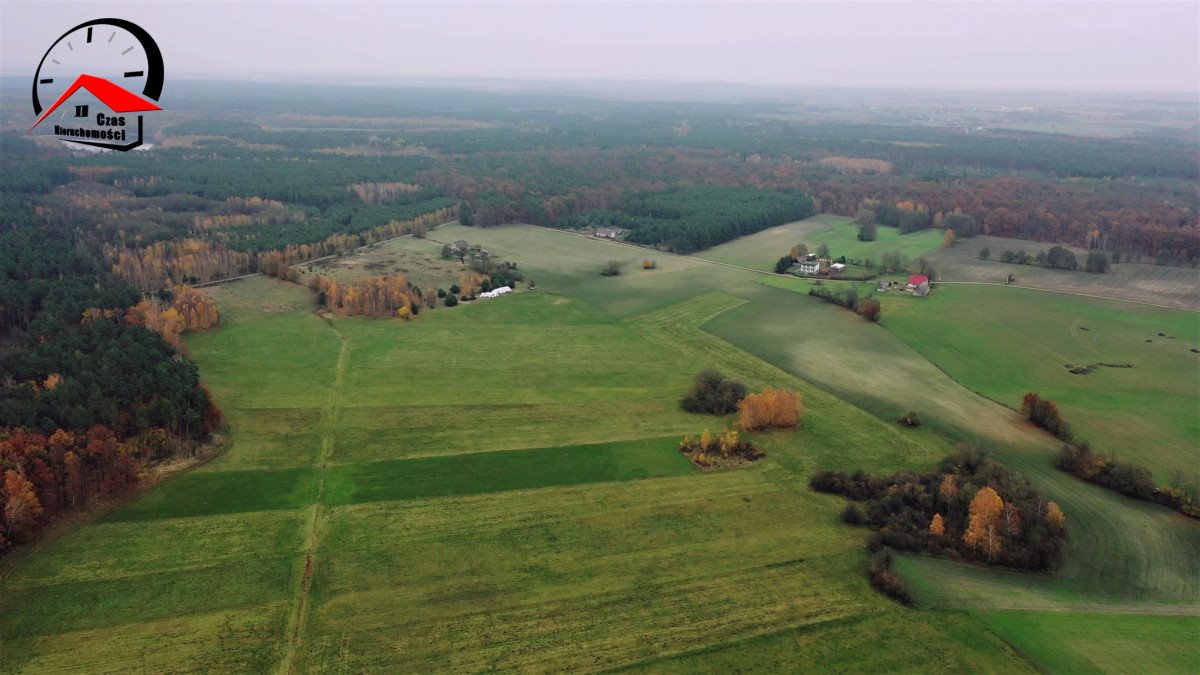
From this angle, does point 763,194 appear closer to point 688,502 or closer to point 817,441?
point 817,441

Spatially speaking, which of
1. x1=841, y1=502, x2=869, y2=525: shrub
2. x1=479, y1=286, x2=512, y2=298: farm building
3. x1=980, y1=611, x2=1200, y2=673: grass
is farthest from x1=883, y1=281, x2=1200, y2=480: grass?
x1=479, y1=286, x2=512, y2=298: farm building

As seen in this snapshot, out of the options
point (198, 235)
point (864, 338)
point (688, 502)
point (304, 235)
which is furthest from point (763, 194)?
point (688, 502)

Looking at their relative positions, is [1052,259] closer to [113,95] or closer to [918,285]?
[918,285]

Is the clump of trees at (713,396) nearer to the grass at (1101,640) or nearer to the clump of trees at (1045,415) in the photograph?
the clump of trees at (1045,415)

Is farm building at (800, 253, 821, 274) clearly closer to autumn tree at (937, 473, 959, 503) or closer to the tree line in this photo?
the tree line

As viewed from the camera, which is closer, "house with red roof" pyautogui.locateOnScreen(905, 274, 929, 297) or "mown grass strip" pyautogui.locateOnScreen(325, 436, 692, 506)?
"mown grass strip" pyautogui.locateOnScreen(325, 436, 692, 506)

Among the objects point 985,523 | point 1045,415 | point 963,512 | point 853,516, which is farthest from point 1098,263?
point 853,516

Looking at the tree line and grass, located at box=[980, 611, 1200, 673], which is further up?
the tree line
